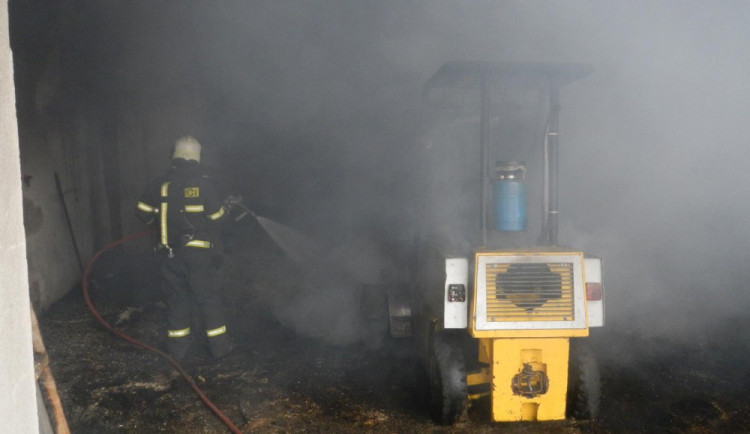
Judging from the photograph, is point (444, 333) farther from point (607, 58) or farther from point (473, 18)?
point (473, 18)

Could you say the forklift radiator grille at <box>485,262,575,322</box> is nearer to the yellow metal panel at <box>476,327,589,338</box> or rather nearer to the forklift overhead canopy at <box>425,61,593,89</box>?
the yellow metal panel at <box>476,327,589,338</box>

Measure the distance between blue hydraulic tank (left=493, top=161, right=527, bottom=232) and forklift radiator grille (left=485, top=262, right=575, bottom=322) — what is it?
30 centimetres

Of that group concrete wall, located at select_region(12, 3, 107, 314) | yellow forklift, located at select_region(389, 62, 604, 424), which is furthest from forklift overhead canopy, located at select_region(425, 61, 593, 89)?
concrete wall, located at select_region(12, 3, 107, 314)

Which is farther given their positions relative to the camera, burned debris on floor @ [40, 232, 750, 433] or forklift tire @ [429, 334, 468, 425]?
burned debris on floor @ [40, 232, 750, 433]

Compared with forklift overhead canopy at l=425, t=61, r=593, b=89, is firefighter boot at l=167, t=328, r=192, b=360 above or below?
below

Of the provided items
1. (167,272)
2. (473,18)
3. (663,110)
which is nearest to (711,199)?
(663,110)

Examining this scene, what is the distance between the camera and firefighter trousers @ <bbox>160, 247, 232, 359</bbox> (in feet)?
13.3

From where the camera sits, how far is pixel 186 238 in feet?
13.1

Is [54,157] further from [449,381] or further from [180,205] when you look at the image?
[449,381]

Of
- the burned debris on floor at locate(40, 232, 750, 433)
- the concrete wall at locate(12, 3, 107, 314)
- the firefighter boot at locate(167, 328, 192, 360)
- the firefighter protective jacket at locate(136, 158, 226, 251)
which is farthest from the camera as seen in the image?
the concrete wall at locate(12, 3, 107, 314)

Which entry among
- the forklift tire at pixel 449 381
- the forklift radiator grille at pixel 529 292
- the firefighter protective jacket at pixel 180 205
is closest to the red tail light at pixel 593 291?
the forklift radiator grille at pixel 529 292

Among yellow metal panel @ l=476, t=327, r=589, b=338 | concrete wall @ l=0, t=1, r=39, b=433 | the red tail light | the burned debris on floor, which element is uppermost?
concrete wall @ l=0, t=1, r=39, b=433

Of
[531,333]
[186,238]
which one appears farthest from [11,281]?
[186,238]

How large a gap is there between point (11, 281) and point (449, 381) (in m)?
2.13
